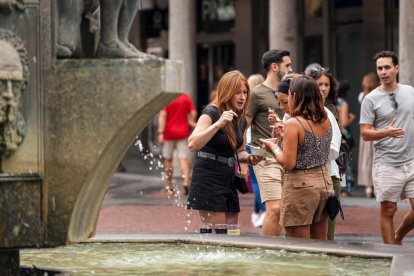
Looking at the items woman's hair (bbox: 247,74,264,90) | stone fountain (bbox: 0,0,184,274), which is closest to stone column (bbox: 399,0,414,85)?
woman's hair (bbox: 247,74,264,90)

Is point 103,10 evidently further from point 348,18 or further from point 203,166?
point 348,18

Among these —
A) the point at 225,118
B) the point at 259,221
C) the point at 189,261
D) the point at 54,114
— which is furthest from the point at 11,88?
the point at 259,221

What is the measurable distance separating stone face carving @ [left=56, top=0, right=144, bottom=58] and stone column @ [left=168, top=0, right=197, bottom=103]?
1706cm

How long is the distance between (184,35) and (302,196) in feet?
49.9

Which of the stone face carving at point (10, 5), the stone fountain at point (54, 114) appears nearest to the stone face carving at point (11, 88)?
the stone fountain at point (54, 114)

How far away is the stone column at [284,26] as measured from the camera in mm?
21000

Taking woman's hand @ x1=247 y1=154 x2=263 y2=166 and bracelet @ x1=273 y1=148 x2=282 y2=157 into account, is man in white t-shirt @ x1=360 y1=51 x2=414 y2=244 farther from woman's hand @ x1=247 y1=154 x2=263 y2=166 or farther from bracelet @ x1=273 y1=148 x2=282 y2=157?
bracelet @ x1=273 y1=148 x2=282 y2=157

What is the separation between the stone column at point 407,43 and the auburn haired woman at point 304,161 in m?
8.87

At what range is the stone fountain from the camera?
21.9ft

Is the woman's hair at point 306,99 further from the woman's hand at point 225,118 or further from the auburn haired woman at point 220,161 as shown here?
the auburn haired woman at point 220,161

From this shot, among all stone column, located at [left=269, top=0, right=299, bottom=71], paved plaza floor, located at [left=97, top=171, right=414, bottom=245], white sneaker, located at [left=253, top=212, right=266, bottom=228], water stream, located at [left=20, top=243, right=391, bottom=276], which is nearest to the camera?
water stream, located at [left=20, top=243, right=391, bottom=276]

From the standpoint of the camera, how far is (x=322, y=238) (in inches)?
376

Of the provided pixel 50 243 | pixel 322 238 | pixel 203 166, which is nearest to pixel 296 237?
pixel 322 238

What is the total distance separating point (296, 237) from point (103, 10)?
9.52 ft
